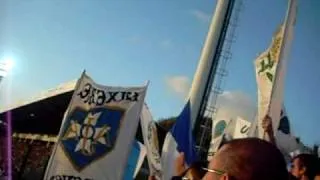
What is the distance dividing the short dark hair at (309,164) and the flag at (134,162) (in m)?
6.32

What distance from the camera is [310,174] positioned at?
4.96m

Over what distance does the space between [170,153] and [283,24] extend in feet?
10.6

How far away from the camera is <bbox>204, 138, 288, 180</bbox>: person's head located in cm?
185

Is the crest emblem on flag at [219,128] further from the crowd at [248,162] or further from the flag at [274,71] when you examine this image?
the crowd at [248,162]

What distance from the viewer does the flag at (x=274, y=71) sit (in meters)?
7.77

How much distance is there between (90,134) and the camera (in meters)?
9.36

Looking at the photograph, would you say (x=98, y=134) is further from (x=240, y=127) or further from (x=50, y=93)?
(x=50, y=93)

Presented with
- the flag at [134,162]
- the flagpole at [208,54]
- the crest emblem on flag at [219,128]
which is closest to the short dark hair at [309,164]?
the flag at [134,162]

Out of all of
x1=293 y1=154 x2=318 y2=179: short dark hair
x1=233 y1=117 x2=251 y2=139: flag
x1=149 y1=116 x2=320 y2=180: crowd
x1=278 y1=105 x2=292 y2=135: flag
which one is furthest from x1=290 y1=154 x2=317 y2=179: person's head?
x1=233 y1=117 x2=251 y2=139: flag

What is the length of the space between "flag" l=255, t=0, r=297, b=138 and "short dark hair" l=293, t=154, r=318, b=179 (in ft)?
7.92

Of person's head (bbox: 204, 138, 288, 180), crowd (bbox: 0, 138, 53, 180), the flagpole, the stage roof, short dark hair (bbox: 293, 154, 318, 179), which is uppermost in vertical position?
the flagpole

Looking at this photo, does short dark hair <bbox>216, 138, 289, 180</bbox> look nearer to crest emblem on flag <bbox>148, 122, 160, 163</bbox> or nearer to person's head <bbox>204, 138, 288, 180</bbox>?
person's head <bbox>204, 138, 288, 180</bbox>

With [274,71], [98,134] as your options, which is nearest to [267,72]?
[274,71]

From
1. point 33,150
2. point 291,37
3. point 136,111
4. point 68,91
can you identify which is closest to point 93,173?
point 136,111
